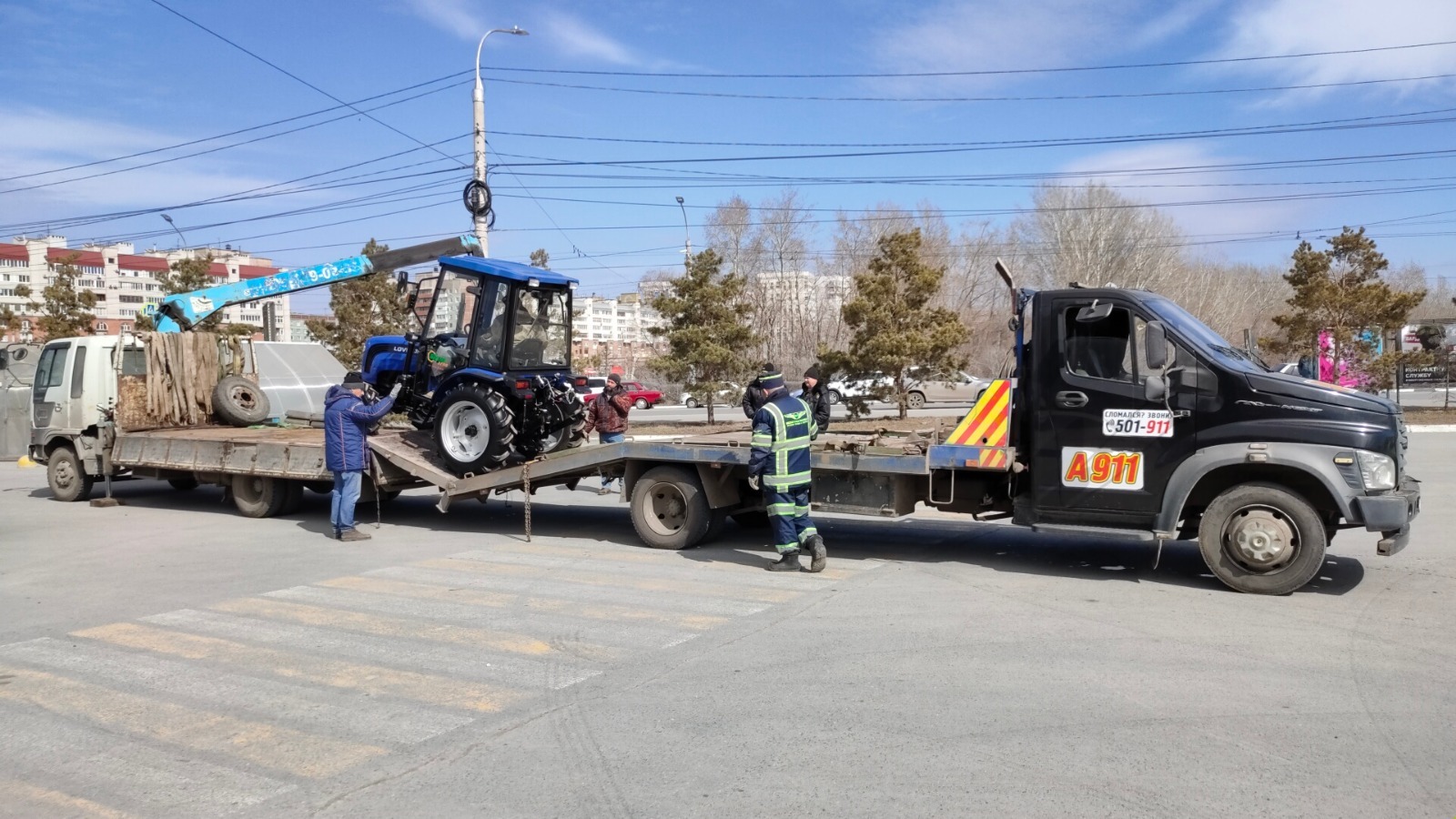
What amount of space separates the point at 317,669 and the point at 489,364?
5584 mm

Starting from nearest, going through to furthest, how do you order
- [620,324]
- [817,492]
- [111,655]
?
[111,655], [817,492], [620,324]

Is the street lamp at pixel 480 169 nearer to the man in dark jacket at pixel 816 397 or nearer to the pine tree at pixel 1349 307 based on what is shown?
the man in dark jacket at pixel 816 397

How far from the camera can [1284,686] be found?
5.48 m

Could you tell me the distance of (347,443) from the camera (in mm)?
10797

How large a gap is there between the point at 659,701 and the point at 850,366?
2126 centimetres

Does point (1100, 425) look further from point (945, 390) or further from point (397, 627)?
point (945, 390)

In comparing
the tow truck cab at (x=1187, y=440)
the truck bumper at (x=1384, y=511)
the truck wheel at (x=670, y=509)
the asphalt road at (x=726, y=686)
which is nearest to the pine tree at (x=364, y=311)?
the asphalt road at (x=726, y=686)

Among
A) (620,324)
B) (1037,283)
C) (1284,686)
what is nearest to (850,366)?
(1284,686)

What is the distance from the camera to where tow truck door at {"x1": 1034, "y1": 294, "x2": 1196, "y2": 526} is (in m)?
7.84

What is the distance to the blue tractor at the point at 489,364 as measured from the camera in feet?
36.4

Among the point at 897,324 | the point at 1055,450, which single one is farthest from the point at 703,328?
the point at 1055,450

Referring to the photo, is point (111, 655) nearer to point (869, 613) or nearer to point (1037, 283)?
point (869, 613)

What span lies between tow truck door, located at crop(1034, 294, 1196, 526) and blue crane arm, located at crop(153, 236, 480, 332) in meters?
8.84

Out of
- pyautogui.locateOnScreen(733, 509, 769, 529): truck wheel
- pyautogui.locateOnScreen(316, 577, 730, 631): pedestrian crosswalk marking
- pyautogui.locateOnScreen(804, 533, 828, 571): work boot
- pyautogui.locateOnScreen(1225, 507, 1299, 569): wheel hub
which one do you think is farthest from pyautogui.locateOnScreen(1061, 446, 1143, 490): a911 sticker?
pyautogui.locateOnScreen(733, 509, 769, 529): truck wheel
